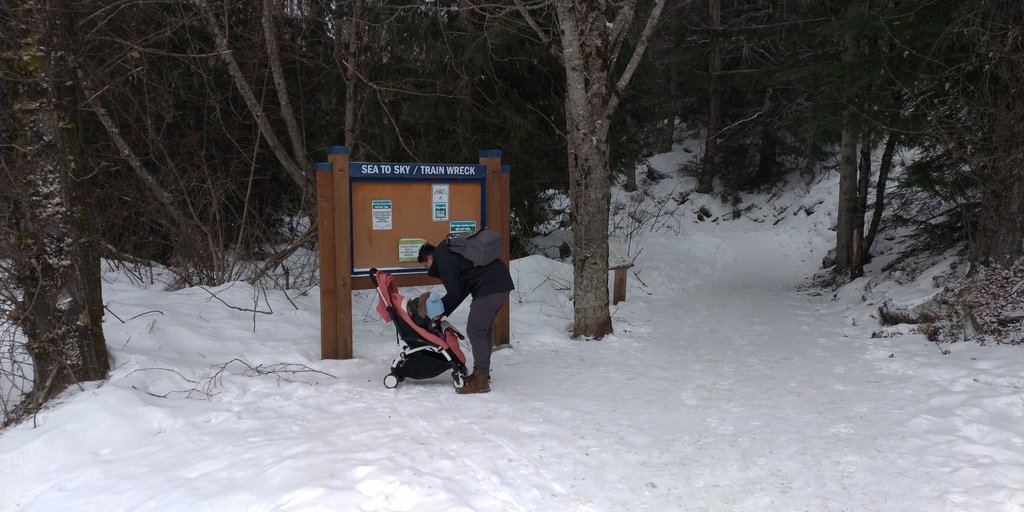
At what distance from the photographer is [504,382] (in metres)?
6.80

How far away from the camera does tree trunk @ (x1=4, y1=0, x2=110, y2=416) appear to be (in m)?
5.26

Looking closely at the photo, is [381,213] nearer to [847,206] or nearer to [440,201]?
[440,201]

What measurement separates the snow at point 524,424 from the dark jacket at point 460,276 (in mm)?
902

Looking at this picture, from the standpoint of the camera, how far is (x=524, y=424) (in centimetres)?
552

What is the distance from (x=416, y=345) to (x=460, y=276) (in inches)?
29.8

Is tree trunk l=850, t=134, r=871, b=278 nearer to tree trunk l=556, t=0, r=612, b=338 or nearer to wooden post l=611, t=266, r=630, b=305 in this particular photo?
wooden post l=611, t=266, r=630, b=305

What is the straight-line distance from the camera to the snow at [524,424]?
14.0 ft

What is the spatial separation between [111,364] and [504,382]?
349 centimetres

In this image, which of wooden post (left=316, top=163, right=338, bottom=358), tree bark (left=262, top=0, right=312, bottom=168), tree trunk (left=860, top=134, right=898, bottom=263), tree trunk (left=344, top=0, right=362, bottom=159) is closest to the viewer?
wooden post (left=316, top=163, right=338, bottom=358)

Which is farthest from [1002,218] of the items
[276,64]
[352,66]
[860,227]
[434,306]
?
[276,64]

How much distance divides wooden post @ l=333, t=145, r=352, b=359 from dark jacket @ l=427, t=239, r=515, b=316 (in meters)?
1.26

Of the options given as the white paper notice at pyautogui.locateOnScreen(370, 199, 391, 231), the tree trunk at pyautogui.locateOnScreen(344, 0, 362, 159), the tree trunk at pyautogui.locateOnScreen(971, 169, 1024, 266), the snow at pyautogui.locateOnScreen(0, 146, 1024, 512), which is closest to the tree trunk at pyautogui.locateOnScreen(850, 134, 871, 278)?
the snow at pyautogui.locateOnScreen(0, 146, 1024, 512)

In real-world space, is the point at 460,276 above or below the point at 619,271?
above

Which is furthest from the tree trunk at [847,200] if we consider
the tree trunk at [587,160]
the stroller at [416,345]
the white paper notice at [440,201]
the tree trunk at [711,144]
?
the tree trunk at [711,144]
